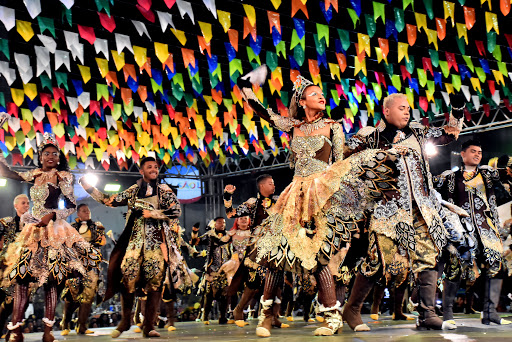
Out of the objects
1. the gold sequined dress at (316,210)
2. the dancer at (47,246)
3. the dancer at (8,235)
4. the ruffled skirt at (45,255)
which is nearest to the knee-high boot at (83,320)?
the dancer at (8,235)

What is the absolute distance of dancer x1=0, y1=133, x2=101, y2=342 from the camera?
15.6 ft

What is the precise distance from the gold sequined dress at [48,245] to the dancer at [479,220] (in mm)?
3205

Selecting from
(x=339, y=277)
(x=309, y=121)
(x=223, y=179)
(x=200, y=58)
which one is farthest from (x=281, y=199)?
(x=223, y=179)

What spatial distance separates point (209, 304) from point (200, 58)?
13.5 feet

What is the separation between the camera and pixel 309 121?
4531 millimetres

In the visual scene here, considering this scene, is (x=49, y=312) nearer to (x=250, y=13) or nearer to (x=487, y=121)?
(x=250, y=13)

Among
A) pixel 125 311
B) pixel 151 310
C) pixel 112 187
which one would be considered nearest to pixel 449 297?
pixel 151 310

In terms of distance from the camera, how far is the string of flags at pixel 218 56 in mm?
7773

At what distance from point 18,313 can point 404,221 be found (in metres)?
3.15

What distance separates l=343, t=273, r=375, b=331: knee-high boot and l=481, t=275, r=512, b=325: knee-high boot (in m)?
1.23

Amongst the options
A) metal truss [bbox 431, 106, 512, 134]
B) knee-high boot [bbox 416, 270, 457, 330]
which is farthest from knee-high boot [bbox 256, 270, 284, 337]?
metal truss [bbox 431, 106, 512, 134]

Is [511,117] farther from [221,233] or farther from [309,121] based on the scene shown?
[309,121]

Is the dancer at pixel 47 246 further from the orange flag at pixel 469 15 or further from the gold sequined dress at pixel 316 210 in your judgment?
the orange flag at pixel 469 15

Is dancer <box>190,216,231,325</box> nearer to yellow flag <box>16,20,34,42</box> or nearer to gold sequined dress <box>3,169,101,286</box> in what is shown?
gold sequined dress <box>3,169,101,286</box>
